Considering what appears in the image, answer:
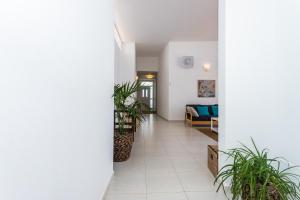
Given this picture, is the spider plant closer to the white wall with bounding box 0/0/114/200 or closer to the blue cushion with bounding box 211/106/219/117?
the white wall with bounding box 0/0/114/200

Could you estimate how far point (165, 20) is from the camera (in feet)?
22.4

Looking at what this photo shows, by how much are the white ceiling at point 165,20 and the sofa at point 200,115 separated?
3063 mm

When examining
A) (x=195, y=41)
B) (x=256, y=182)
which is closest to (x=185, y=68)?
(x=195, y=41)

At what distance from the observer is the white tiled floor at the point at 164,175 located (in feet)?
8.12

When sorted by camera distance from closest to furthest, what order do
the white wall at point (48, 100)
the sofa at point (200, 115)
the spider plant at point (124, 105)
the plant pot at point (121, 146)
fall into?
the white wall at point (48, 100) < the spider plant at point (124, 105) < the plant pot at point (121, 146) < the sofa at point (200, 115)

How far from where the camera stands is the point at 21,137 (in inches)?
34.6

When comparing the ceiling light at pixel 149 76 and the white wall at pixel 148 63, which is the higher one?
the white wall at pixel 148 63

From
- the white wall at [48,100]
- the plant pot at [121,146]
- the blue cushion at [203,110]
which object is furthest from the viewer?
the blue cushion at [203,110]

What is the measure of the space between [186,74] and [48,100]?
8868 millimetres

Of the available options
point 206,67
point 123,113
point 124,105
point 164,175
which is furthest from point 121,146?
point 206,67

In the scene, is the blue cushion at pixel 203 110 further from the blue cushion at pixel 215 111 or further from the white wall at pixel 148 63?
the white wall at pixel 148 63

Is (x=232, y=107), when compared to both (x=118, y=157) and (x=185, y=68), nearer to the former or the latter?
(x=118, y=157)

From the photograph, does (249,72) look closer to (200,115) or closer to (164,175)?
(164,175)

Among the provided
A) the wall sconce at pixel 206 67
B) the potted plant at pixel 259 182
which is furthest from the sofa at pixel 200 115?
the potted plant at pixel 259 182
